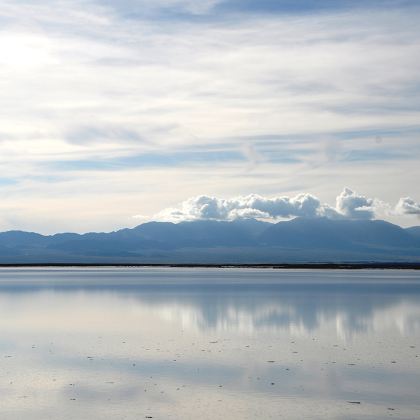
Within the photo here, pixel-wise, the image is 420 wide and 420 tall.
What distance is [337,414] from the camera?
18453 millimetres

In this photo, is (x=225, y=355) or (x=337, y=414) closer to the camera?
(x=337, y=414)

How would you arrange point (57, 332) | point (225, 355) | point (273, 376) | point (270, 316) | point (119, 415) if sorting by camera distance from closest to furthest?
1. point (119, 415)
2. point (273, 376)
3. point (225, 355)
4. point (57, 332)
5. point (270, 316)

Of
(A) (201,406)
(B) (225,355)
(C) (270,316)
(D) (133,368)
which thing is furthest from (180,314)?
(A) (201,406)

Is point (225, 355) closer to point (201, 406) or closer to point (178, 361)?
point (178, 361)

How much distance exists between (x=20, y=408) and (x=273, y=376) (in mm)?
8116

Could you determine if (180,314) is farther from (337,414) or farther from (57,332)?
(337,414)

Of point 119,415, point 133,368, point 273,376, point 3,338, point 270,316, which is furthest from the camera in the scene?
point 270,316

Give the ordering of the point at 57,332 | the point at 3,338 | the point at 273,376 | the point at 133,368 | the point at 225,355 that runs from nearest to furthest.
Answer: the point at 273,376, the point at 133,368, the point at 225,355, the point at 3,338, the point at 57,332

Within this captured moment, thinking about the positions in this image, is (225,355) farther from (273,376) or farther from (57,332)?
(57,332)

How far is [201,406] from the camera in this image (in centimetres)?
→ 1942

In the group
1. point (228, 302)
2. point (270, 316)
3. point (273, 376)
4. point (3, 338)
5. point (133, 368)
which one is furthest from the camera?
point (228, 302)

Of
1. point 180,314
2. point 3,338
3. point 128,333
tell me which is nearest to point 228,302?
point 180,314

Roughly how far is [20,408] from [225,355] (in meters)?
10.3

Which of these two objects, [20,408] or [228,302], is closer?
[20,408]
